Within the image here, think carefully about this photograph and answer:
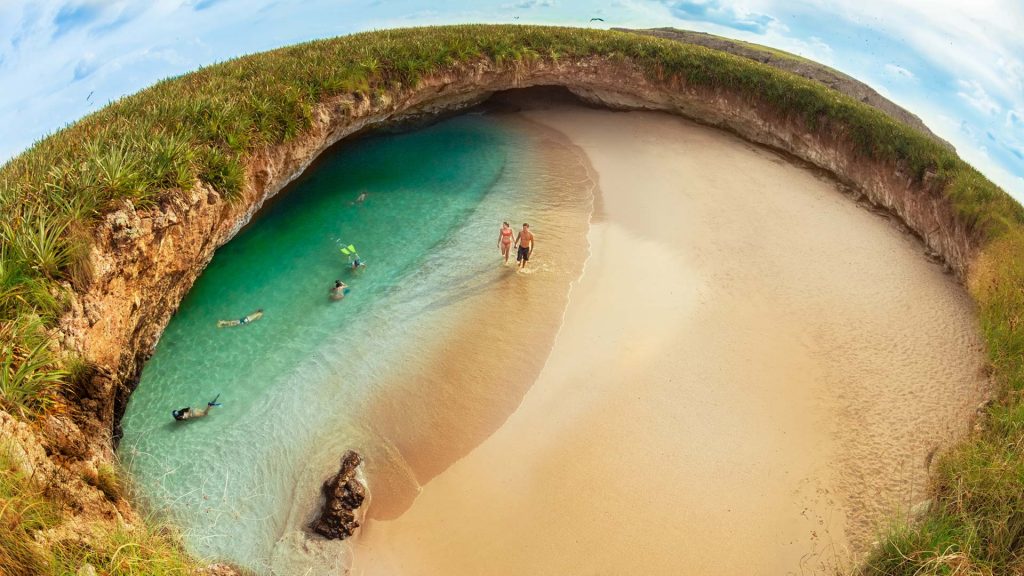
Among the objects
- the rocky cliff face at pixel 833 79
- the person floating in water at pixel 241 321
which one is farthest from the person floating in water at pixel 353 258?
the rocky cliff face at pixel 833 79

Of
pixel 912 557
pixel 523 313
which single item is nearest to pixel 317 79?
pixel 523 313

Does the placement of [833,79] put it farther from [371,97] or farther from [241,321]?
[241,321]

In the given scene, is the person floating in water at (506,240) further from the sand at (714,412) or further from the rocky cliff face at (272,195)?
the rocky cliff face at (272,195)

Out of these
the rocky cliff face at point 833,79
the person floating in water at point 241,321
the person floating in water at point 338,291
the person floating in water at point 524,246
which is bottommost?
the person floating in water at point 241,321

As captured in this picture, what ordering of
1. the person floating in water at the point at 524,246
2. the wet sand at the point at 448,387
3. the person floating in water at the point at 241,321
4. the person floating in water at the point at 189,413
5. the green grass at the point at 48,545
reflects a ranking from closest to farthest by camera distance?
the green grass at the point at 48,545 < the wet sand at the point at 448,387 < the person floating in water at the point at 189,413 < the person floating in water at the point at 241,321 < the person floating in water at the point at 524,246

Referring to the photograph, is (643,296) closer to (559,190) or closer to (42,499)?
(559,190)

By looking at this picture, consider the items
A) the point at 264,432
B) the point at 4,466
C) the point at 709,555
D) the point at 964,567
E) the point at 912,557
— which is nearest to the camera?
the point at 4,466

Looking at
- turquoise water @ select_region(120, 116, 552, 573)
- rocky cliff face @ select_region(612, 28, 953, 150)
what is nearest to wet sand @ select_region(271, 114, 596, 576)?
turquoise water @ select_region(120, 116, 552, 573)
